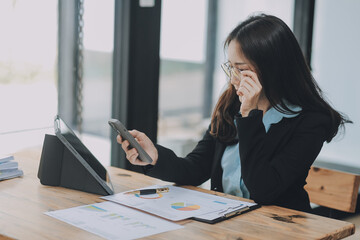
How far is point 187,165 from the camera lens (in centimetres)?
179

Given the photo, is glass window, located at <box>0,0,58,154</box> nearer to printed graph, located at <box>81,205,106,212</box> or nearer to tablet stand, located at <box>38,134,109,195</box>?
tablet stand, located at <box>38,134,109,195</box>

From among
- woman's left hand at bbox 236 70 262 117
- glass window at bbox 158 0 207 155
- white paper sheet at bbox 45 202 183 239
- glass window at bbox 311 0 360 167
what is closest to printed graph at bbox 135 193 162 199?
white paper sheet at bbox 45 202 183 239

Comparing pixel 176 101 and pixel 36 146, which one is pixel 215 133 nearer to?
pixel 36 146

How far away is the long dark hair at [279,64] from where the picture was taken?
1.66 metres

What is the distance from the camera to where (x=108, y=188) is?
1.50m

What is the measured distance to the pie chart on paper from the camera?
137 centimetres

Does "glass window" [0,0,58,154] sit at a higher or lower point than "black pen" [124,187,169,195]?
higher

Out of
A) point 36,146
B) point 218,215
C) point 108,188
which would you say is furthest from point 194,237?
point 36,146

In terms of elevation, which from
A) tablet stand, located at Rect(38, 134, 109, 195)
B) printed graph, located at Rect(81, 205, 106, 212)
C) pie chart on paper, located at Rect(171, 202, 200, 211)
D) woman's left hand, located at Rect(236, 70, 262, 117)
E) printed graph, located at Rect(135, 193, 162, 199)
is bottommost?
printed graph, located at Rect(81, 205, 106, 212)

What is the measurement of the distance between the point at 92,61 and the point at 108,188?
953 millimetres

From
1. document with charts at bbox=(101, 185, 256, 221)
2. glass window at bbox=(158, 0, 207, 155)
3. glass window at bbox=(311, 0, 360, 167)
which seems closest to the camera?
document with charts at bbox=(101, 185, 256, 221)

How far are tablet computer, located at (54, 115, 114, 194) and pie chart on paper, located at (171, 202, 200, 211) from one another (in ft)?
0.71

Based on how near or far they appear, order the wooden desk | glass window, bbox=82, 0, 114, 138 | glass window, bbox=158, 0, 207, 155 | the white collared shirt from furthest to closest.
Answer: glass window, bbox=158, 0, 207, 155
glass window, bbox=82, 0, 114, 138
the white collared shirt
the wooden desk

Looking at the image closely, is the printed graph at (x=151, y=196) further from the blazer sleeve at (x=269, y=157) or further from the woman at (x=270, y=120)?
the blazer sleeve at (x=269, y=157)
